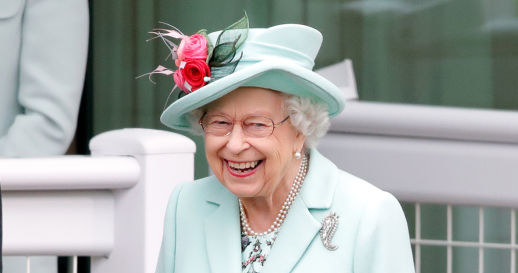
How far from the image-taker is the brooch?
2.62 meters

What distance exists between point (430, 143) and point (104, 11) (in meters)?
1.82

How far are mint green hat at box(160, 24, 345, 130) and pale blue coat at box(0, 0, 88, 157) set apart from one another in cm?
142

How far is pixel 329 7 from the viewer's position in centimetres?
511

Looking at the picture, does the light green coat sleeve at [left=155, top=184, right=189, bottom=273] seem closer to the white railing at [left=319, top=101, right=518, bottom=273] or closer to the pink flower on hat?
the pink flower on hat

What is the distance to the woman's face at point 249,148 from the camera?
257 cm

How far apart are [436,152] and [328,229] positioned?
1348 mm

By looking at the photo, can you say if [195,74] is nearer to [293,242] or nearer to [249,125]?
[249,125]

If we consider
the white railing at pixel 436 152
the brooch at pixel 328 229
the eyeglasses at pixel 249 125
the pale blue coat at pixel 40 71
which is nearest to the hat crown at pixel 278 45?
the eyeglasses at pixel 249 125

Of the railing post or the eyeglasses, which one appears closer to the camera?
the eyeglasses

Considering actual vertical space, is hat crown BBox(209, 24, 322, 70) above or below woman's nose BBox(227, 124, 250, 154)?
above

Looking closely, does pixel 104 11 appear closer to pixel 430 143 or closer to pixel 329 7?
pixel 329 7

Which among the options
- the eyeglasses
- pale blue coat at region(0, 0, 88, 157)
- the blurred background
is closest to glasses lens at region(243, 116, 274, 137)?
the eyeglasses

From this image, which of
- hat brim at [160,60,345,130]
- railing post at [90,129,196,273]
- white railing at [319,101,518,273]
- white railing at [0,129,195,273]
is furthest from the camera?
white railing at [319,101,518,273]

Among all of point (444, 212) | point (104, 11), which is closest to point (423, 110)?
point (444, 212)
